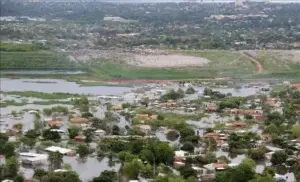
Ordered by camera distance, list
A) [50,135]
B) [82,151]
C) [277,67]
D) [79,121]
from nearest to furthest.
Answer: [82,151] → [50,135] → [79,121] → [277,67]

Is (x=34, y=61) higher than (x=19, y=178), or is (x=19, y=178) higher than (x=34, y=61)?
(x=34, y=61)

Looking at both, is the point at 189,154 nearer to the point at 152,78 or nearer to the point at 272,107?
the point at 272,107

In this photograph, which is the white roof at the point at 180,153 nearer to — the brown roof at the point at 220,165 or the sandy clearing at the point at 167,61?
the brown roof at the point at 220,165

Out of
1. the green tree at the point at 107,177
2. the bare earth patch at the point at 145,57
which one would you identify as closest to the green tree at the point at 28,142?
the green tree at the point at 107,177

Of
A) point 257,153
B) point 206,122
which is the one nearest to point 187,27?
point 206,122

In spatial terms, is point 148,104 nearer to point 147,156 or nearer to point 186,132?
point 186,132

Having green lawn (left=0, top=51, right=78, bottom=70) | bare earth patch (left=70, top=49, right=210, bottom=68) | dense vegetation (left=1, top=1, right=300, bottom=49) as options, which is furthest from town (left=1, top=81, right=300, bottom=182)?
dense vegetation (left=1, top=1, right=300, bottom=49)

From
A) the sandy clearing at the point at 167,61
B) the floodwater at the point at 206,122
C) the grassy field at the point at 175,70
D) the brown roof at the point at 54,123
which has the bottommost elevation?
the floodwater at the point at 206,122
